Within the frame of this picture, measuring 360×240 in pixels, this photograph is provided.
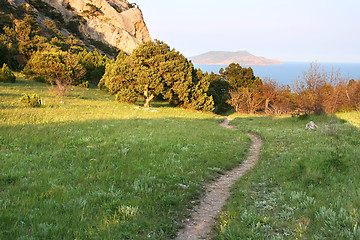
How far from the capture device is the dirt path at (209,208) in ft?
18.3

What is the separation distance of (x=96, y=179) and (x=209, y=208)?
3.94 metres

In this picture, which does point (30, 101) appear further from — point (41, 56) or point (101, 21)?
point (101, 21)

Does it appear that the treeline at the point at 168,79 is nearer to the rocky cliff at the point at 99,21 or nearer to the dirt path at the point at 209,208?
the dirt path at the point at 209,208

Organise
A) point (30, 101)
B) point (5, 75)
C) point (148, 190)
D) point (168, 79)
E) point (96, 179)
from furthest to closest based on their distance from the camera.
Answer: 1. point (168, 79)
2. point (5, 75)
3. point (30, 101)
4. point (96, 179)
5. point (148, 190)

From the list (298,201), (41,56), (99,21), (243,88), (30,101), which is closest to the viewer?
(298,201)

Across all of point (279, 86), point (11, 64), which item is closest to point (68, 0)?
point (11, 64)

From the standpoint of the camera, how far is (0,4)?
6181 cm

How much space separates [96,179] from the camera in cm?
764

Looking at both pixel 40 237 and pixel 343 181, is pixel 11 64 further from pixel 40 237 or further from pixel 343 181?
pixel 343 181

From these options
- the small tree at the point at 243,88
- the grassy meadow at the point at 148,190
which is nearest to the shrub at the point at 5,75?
the grassy meadow at the point at 148,190

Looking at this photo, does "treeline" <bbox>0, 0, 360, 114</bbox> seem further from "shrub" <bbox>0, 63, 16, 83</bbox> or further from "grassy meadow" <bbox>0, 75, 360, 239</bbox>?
"grassy meadow" <bbox>0, 75, 360, 239</bbox>

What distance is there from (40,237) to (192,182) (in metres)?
5.57

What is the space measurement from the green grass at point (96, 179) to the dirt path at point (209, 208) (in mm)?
319

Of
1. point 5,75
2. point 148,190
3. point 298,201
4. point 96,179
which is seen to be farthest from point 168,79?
point 298,201
